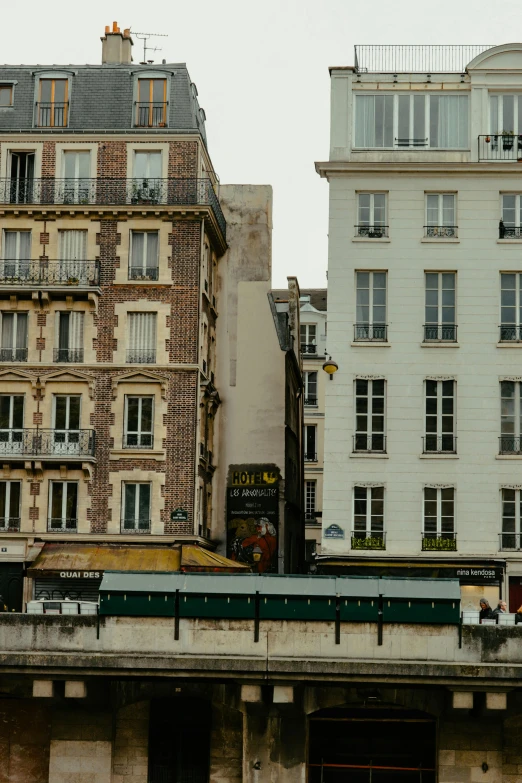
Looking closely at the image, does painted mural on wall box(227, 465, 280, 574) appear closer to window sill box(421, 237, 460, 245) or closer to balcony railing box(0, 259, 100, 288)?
balcony railing box(0, 259, 100, 288)

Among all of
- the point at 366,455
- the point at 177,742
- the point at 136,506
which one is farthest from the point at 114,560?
the point at 177,742

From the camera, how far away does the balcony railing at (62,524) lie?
5631 centimetres

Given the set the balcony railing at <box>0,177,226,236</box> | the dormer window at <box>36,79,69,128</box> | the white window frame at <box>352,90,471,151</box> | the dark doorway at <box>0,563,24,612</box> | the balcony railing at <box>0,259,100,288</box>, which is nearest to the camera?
the white window frame at <box>352,90,471,151</box>

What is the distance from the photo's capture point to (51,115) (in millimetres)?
60094

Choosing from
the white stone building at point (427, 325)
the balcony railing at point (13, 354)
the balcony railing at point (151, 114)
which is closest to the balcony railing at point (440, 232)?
the white stone building at point (427, 325)

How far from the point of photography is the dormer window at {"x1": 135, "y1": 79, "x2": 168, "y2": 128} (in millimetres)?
59875

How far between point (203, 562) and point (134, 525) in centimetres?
369

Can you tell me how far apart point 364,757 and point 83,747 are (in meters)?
6.55

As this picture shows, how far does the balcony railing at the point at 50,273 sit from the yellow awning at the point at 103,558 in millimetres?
10682

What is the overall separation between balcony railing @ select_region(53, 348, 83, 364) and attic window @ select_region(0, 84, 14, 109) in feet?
37.0

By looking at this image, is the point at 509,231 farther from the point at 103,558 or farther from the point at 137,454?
the point at 103,558

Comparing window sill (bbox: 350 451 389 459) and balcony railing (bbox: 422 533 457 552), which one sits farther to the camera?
window sill (bbox: 350 451 389 459)

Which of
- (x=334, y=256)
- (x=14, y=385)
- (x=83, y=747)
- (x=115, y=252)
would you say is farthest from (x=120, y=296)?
(x=83, y=747)

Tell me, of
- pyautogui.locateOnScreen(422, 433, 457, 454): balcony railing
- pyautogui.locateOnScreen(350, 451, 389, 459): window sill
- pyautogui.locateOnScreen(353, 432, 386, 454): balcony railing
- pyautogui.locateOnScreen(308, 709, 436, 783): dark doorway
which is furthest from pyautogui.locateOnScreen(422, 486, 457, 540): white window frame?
pyautogui.locateOnScreen(308, 709, 436, 783): dark doorway
